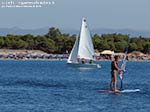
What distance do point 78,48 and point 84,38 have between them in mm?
1817

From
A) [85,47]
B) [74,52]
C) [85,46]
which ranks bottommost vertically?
[74,52]

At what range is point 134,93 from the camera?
1804 inches

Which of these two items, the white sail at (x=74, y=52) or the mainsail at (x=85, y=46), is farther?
the white sail at (x=74, y=52)

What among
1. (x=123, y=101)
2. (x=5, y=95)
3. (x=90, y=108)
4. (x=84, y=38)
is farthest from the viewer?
(x=84, y=38)

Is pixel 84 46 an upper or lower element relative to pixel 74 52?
upper

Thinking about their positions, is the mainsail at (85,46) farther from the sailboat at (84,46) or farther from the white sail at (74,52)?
the white sail at (74,52)

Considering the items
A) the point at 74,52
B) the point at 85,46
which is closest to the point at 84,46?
the point at 85,46

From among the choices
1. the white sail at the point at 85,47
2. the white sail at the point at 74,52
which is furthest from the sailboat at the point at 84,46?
the white sail at the point at 74,52

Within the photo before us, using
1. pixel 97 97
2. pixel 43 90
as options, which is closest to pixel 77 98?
pixel 97 97

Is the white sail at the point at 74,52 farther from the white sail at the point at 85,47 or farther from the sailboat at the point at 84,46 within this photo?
the white sail at the point at 85,47

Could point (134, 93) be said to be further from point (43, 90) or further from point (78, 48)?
point (78, 48)

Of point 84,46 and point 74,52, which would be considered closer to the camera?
point 84,46

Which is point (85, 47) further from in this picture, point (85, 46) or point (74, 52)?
point (74, 52)

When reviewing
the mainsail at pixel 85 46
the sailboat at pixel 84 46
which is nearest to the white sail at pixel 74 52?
the sailboat at pixel 84 46
